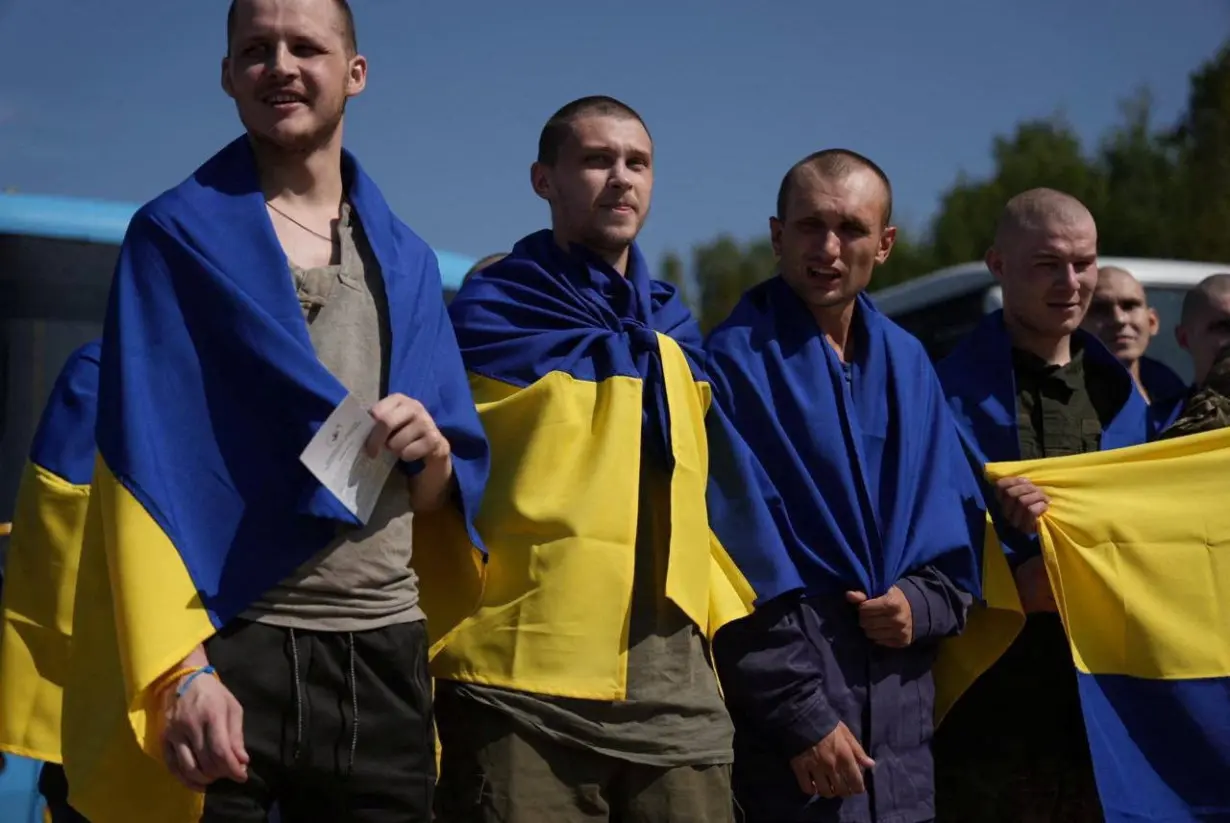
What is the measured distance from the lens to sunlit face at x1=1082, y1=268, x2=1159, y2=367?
520 centimetres

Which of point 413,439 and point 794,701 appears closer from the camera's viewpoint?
point 413,439

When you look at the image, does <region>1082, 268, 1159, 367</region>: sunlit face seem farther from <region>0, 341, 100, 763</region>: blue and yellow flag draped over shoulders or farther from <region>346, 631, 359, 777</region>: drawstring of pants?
<region>346, 631, 359, 777</region>: drawstring of pants

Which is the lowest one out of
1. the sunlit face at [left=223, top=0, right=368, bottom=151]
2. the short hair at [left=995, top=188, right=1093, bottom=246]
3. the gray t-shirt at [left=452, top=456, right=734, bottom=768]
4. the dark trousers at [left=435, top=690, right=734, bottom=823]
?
the dark trousers at [left=435, top=690, right=734, bottom=823]

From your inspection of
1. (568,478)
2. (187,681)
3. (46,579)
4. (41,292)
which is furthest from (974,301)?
(187,681)

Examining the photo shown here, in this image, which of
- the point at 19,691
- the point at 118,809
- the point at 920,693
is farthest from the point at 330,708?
the point at 920,693

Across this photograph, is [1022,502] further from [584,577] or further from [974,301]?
[974,301]

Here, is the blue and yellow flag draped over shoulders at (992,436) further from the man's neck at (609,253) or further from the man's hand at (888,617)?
the man's neck at (609,253)

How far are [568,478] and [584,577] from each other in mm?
205

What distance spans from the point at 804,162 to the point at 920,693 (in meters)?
1.34

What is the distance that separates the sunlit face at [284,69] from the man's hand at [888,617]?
1.62m

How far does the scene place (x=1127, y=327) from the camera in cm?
521

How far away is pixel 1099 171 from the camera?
3155 cm

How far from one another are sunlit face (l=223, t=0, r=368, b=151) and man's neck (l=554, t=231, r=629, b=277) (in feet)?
2.83

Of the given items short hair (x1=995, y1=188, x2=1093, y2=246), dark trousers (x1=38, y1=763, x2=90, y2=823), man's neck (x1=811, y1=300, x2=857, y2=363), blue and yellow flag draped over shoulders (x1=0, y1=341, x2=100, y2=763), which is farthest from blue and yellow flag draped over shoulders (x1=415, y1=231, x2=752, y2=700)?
short hair (x1=995, y1=188, x2=1093, y2=246)
